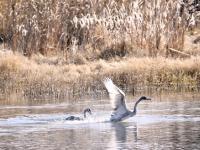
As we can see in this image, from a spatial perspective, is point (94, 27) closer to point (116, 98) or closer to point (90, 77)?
point (90, 77)

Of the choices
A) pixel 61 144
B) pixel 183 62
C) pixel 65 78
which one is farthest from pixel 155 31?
pixel 61 144

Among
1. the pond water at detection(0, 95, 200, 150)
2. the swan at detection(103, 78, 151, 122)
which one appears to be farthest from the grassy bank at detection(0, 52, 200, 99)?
the swan at detection(103, 78, 151, 122)

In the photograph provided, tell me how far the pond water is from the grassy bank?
2480mm

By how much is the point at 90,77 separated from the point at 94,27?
192 inches

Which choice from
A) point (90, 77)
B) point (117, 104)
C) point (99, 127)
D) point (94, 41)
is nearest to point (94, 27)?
point (94, 41)

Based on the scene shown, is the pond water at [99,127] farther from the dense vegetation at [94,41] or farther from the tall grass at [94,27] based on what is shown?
the tall grass at [94,27]

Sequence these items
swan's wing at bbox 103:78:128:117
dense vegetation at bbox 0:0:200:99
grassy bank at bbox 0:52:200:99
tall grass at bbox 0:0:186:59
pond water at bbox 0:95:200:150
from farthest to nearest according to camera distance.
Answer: tall grass at bbox 0:0:186:59
dense vegetation at bbox 0:0:200:99
grassy bank at bbox 0:52:200:99
swan's wing at bbox 103:78:128:117
pond water at bbox 0:95:200:150

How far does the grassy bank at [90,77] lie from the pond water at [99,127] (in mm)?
2480

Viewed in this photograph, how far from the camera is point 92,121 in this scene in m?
17.1

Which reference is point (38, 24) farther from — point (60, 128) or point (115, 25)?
point (60, 128)

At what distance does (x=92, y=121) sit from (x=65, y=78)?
7.59 m

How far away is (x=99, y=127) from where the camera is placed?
1622 cm

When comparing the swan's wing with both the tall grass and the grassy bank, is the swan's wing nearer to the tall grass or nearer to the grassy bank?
the grassy bank

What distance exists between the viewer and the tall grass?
28.3 meters
